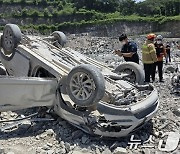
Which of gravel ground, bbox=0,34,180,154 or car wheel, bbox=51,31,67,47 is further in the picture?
car wheel, bbox=51,31,67,47

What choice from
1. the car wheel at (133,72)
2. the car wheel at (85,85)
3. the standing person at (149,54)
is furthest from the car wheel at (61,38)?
the car wheel at (85,85)

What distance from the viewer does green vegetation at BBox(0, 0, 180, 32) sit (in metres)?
75.2

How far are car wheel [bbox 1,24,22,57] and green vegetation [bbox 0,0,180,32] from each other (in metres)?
61.9

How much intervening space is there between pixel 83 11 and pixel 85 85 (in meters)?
77.8

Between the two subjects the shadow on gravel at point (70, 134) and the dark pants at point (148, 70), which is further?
the dark pants at point (148, 70)

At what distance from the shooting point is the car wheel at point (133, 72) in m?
6.99

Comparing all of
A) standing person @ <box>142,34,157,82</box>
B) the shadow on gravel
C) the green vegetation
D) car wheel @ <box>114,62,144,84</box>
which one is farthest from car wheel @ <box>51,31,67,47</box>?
the green vegetation

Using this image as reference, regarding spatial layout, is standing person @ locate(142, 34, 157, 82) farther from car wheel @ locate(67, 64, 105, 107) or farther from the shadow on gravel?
car wheel @ locate(67, 64, 105, 107)

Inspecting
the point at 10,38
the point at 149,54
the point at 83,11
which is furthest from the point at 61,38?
the point at 83,11

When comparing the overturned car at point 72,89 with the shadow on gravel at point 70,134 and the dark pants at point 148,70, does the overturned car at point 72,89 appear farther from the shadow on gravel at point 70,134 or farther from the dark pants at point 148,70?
the dark pants at point 148,70

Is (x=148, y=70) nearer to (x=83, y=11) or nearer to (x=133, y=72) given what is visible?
(x=133, y=72)

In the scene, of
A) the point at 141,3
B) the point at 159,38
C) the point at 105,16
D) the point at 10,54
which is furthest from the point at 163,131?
the point at 141,3

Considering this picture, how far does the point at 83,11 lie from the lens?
269ft

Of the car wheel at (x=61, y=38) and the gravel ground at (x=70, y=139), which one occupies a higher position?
the car wheel at (x=61, y=38)
